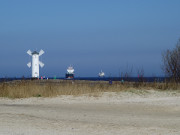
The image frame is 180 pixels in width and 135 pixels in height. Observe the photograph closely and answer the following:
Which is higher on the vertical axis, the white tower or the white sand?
the white tower

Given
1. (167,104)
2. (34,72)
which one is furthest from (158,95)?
(34,72)

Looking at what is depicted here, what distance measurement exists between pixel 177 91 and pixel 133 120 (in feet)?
37.6

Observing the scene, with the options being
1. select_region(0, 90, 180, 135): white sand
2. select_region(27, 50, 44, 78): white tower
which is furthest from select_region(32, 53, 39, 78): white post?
select_region(0, 90, 180, 135): white sand

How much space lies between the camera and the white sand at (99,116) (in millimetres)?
9727

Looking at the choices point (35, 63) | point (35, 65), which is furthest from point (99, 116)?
point (35, 63)

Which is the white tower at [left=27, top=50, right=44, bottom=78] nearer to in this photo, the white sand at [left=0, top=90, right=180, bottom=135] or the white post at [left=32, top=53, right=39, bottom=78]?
the white post at [left=32, top=53, right=39, bottom=78]

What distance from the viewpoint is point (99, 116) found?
13391 mm

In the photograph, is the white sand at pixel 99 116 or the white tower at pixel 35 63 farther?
the white tower at pixel 35 63

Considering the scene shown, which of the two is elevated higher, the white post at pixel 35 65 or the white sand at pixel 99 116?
the white post at pixel 35 65

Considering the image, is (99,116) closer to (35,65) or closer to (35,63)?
(35,65)

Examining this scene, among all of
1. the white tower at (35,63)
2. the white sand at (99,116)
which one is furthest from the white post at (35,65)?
the white sand at (99,116)

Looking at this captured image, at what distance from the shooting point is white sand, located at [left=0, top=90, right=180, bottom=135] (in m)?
9.73

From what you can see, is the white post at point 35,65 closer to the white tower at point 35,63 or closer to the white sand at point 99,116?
the white tower at point 35,63

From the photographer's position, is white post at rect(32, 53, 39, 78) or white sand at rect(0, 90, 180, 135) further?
white post at rect(32, 53, 39, 78)
